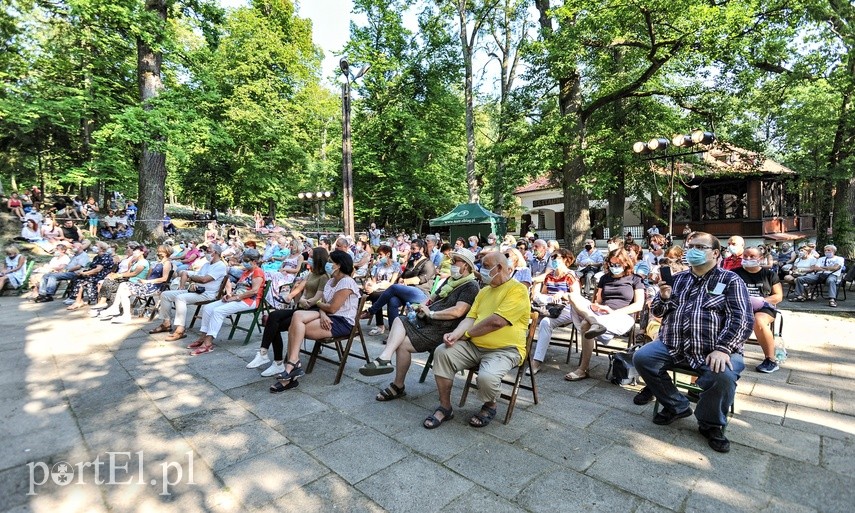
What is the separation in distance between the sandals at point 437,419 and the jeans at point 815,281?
950cm

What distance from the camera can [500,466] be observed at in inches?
104

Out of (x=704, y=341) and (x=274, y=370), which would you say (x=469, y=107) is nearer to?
(x=274, y=370)

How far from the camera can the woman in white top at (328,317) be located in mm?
3990

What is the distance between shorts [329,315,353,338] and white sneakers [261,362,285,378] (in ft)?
2.31

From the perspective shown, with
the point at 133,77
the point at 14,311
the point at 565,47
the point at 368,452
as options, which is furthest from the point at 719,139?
the point at 133,77

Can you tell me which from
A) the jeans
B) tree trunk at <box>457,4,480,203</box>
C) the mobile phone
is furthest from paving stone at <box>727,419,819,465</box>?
tree trunk at <box>457,4,480,203</box>

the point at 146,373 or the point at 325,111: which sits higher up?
the point at 325,111

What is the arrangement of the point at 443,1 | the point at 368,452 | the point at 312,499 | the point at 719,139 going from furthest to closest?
the point at 443,1 < the point at 719,139 < the point at 368,452 < the point at 312,499

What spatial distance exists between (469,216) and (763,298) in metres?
13.8

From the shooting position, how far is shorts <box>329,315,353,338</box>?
4.24 m

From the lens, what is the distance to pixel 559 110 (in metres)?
13.5

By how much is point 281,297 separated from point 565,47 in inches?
406

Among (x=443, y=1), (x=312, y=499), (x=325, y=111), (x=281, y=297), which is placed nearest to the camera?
(x=312, y=499)

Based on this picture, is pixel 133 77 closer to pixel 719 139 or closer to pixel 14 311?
pixel 14 311
